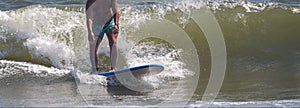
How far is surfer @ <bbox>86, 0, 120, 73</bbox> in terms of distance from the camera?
856cm

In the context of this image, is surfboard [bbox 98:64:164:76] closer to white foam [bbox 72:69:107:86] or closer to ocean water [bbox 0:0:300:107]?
ocean water [bbox 0:0:300:107]

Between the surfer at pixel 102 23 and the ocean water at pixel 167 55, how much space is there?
53cm

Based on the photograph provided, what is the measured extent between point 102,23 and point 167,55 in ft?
6.13

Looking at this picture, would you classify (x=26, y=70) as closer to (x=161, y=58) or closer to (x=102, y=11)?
(x=102, y=11)

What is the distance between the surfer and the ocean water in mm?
530

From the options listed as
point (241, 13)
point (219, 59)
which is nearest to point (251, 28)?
point (241, 13)

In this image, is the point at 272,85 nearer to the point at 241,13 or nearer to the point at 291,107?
the point at 291,107

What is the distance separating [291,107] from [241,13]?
5.86 metres

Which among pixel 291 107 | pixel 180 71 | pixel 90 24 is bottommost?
pixel 291 107

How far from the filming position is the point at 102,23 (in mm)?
8617

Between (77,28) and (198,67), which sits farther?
(77,28)

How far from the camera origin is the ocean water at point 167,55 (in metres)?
7.16

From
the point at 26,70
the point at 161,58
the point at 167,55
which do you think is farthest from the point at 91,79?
the point at 167,55

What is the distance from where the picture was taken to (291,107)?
6090 millimetres
